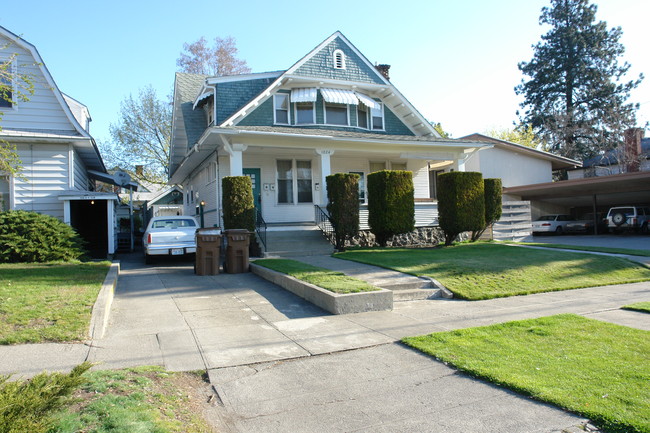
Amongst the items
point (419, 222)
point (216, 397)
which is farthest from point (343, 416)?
point (419, 222)

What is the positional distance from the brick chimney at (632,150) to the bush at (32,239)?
37.0 meters

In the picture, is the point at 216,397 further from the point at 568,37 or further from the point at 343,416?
the point at 568,37

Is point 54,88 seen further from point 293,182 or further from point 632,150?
point 632,150

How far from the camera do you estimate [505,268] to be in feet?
35.8

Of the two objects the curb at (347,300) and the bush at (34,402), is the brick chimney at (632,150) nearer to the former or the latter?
the curb at (347,300)

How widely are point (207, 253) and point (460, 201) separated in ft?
27.5

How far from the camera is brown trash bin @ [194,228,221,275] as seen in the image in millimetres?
11789

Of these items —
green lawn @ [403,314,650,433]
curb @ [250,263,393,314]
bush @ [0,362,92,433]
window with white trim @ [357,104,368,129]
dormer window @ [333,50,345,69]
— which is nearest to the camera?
bush @ [0,362,92,433]

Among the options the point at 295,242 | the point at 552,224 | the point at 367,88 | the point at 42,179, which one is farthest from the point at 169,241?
the point at 552,224

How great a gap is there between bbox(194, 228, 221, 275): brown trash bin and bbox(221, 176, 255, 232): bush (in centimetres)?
266

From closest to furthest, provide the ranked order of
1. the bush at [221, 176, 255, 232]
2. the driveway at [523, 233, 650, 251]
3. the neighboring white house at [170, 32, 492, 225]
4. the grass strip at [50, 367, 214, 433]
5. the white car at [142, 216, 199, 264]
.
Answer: the grass strip at [50, 367, 214, 433] < the white car at [142, 216, 199, 264] < the bush at [221, 176, 255, 232] < the neighboring white house at [170, 32, 492, 225] < the driveway at [523, 233, 650, 251]

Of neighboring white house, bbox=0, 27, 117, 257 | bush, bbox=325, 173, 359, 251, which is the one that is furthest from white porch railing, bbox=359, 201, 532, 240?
neighboring white house, bbox=0, 27, 117, 257

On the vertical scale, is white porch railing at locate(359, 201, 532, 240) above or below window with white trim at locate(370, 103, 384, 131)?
below

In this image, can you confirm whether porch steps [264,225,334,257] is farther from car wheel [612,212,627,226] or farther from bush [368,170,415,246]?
car wheel [612,212,627,226]
